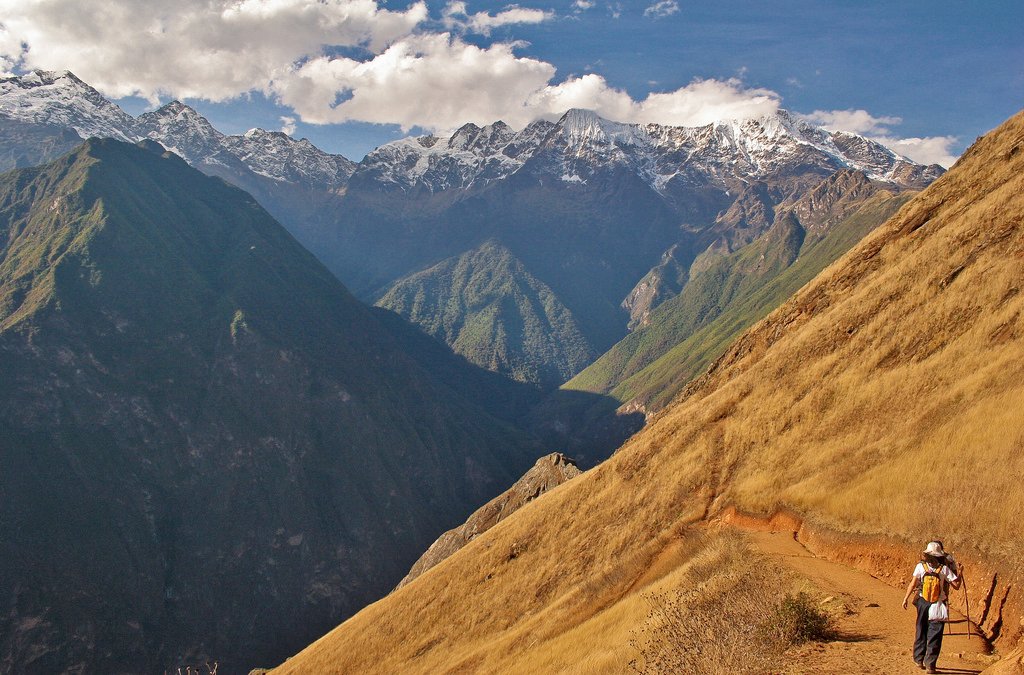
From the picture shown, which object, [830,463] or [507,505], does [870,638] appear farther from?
[507,505]

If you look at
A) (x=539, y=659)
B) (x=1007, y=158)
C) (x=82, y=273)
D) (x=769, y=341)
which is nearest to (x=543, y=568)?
(x=539, y=659)

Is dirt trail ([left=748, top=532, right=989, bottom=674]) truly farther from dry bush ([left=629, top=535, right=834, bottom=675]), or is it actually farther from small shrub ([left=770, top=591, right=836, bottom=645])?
dry bush ([left=629, top=535, right=834, bottom=675])

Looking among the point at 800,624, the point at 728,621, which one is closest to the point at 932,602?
the point at 800,624

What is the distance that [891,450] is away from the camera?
29.9 m

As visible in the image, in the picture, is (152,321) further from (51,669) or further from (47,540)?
(51,669)

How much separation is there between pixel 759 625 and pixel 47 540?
156m

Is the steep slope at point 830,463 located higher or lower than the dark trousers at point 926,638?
higher

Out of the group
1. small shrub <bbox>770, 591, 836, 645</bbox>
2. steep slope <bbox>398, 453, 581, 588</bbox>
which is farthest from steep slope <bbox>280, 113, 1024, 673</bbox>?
steep slope <bbox>398, 453, 581, 588</bbox>

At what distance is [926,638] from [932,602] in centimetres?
118

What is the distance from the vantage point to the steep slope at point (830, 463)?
25.3m

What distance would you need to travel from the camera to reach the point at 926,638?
1772 cm

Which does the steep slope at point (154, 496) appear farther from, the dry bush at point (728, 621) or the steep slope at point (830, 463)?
the dry bush at point (728, 621)

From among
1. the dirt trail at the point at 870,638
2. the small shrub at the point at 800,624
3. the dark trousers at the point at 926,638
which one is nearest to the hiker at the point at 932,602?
the dark trousers at the point at 926,638

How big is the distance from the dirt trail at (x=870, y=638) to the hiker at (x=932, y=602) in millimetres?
623
